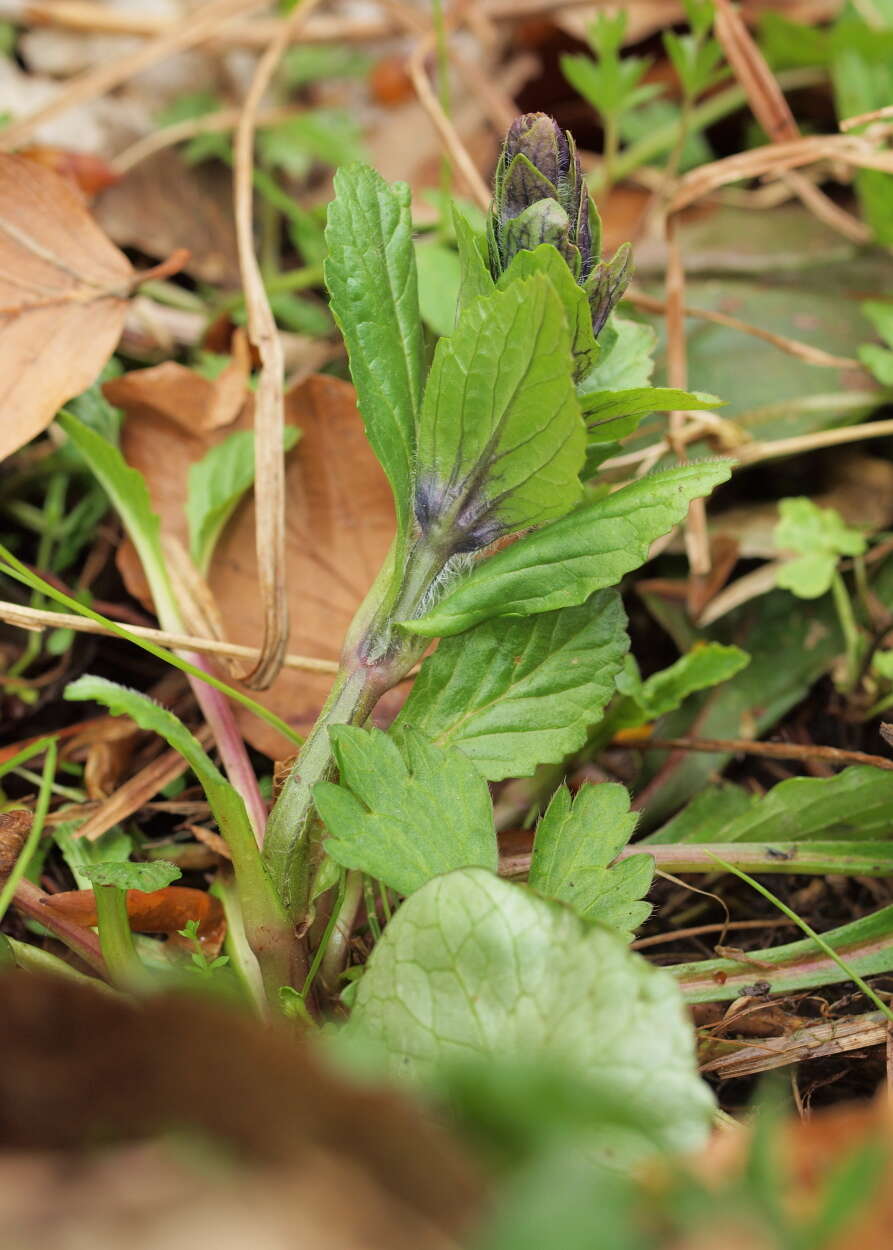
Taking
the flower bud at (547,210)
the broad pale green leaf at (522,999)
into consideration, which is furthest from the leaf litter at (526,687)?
the flower bud at (547,210)

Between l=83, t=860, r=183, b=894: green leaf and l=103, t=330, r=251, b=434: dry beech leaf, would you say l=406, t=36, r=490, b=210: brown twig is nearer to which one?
l=103, t=330, r=251, b=434: dry beech leaf

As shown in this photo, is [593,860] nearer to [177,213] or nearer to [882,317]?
[882,317]

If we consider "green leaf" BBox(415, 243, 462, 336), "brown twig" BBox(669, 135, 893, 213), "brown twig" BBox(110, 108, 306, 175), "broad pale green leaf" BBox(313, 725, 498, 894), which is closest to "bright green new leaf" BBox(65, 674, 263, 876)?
"broad pale green leaf" BBox(313, 725, 498, 894)

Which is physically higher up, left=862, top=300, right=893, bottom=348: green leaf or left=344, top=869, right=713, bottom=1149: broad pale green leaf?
left=862, top=300, right=893, bottom=348: green leaf

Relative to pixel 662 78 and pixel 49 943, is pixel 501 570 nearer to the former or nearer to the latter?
pixel 49 943

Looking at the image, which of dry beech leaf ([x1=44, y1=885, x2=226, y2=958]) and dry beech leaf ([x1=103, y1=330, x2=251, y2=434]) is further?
dry beech leaf ([x1=103, y1=330, x2=251, y2=434])

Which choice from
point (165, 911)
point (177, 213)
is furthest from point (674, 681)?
point (177, 213)

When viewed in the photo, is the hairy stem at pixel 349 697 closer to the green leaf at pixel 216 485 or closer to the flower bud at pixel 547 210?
the flower bud at pixel 547 210
